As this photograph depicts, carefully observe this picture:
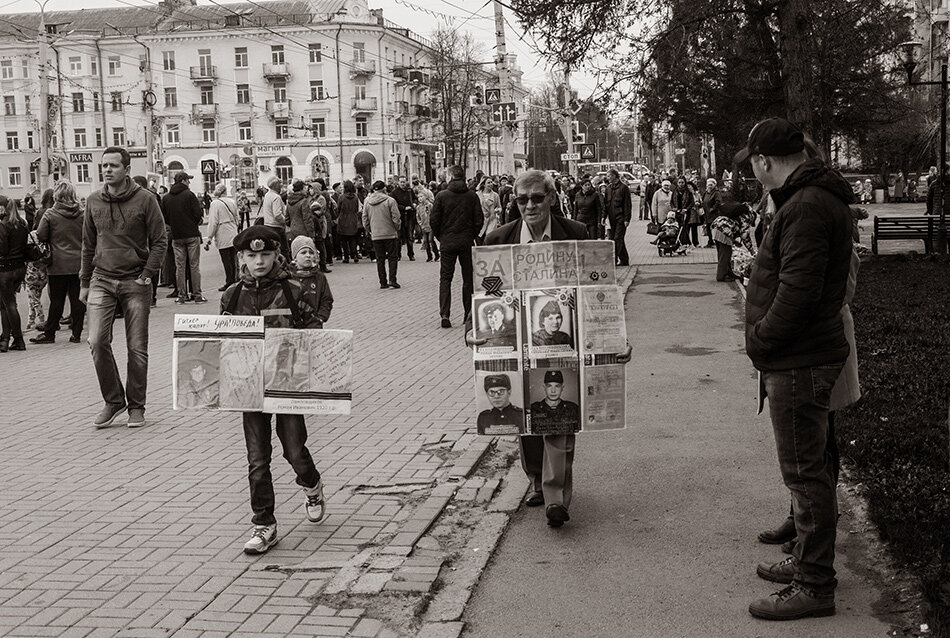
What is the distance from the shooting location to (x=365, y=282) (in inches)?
800

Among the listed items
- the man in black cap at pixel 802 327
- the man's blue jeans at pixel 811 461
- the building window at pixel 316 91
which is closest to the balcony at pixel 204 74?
the building window at pixel 316 91

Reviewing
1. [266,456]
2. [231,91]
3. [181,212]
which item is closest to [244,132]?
[231,91]

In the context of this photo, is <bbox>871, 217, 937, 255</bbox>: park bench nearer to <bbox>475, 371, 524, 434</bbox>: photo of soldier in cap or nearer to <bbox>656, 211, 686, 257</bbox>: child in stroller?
<bbox>656, 211, 686, 257</bbox>: child in stroller

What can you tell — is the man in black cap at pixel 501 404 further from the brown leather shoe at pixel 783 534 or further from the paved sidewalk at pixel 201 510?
the brown leather shoe at pixel 783 534

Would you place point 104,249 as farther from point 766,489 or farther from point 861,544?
point 861,544

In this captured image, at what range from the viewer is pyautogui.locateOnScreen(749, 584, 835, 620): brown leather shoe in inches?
167

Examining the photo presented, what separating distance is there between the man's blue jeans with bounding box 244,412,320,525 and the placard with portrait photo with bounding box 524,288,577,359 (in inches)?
50.1

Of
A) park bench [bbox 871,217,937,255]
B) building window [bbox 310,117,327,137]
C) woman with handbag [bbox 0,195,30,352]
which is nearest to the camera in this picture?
woman with handbag [bbox 0,195,30,352]

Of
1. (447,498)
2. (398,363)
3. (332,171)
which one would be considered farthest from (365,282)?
(332,171)

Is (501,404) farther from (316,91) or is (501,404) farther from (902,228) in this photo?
(316,91)

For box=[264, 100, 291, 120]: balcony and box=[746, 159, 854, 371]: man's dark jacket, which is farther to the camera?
box=[264, 100, 291, 120]: balcony

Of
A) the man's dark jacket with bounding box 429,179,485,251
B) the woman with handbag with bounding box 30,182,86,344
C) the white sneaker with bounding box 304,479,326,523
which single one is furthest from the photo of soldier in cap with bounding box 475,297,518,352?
the woman with handbag with bounding box 30,182,86,344

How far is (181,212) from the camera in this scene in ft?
57.0

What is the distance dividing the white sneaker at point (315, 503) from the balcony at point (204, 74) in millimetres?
83849
